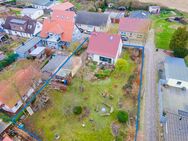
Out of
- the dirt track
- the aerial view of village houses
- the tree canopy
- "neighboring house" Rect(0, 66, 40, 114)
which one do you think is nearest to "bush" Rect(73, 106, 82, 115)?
the aerial view of village houses

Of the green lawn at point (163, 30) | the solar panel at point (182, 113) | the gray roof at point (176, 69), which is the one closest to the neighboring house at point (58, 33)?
the green lawn at point (163, 30)

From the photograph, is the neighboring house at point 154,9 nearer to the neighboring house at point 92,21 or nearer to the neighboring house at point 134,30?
the neighboring house at point 134,30

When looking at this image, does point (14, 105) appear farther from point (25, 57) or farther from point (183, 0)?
point (183, 0)

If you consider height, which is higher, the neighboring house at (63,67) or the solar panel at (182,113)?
the neighboring house at (63,67)

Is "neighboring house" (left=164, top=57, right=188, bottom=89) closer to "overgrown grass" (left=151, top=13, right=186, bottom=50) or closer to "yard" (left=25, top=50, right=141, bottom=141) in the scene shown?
"yard" (left=25, top=50, right=141, bottom=141)

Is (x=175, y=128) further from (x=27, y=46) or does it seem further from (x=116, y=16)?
(x=116, y=16)

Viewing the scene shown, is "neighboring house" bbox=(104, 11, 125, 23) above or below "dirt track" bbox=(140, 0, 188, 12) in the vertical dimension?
below

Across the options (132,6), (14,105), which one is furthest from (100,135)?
(132,6)
